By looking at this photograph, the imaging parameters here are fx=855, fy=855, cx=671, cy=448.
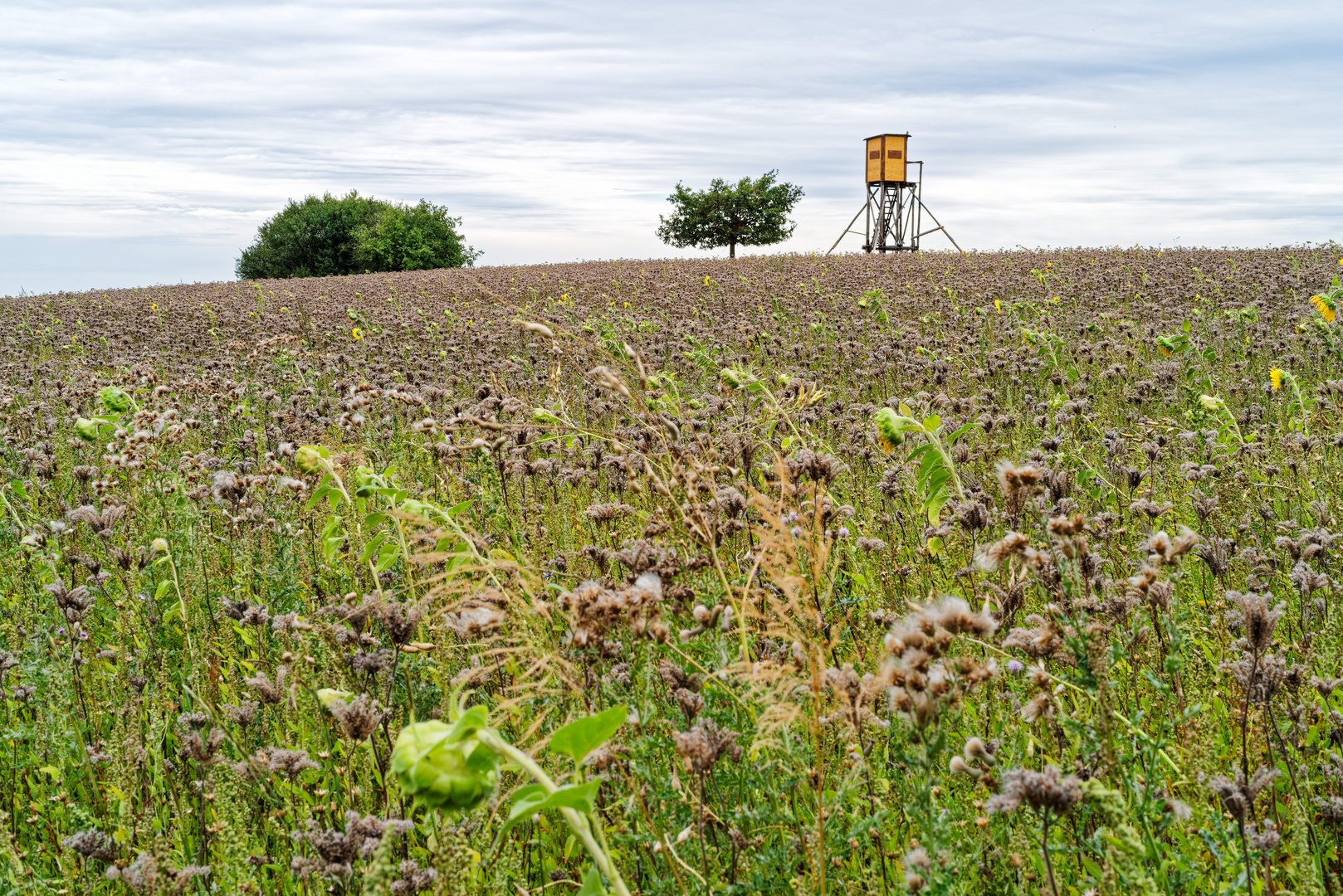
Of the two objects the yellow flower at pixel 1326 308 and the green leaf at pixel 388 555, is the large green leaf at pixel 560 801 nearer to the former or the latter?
the green leaf at pixel 388 555

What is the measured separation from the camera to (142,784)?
281cm

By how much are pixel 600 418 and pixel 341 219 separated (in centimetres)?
Answer: 5860

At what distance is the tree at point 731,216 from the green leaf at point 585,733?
49.0 metres

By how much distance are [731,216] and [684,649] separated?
161 ft

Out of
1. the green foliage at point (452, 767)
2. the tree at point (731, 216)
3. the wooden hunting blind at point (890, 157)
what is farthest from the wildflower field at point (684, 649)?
the tree at point (731, 216)

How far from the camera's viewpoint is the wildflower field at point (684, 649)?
5.67ft

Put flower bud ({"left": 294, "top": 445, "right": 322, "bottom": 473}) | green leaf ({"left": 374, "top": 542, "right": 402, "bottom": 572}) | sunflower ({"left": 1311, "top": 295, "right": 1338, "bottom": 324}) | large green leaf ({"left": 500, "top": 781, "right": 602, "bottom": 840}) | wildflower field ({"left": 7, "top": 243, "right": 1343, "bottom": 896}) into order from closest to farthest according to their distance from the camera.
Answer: large green leaf ({"left": 500, "top": 781, "right": 602, "bottom": 840})
wildflower field ({"left": 7, "top": 243, "right": 1343, "bottom": 896})
flower bud ({"left": 294, "top": 445, "right": 322, "bottom": 473})
green leaf ({"left": 374, "top": 542, "right": 402, "bottom": 572})
sunflower ({"left": 1311, "top": 295, "right": 1338, "bottom": 324})

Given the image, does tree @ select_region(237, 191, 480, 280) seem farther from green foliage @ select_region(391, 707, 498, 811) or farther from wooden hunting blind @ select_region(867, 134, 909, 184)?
green foliage @ select_region(391, 707, 498, 811)

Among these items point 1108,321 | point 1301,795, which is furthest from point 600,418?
point 1108,321

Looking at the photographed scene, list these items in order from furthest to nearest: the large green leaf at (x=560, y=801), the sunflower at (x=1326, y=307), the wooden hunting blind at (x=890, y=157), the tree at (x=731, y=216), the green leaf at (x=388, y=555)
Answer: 1. the tree at (x=731, y=216)
2. the wooden hunting blind at (x=890, y=157)
3. the sunflower at (x=1326, y=307)
4. the green leaf at (x=388, y=555)
5. the large green leaf at (x=560, y=801)

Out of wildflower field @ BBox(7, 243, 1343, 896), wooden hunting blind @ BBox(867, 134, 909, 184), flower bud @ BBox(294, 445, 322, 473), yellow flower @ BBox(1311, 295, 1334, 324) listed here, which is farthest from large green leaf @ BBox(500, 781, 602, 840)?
wooden hunting blind @ BBox(867, 134, 909, 184)

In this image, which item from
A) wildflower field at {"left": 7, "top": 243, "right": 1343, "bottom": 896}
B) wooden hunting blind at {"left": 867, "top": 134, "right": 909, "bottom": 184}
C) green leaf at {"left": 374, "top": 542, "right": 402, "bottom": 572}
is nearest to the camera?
wildflower field at {"left": 7, "top": 243, "right": 1343, "bottom": 896}

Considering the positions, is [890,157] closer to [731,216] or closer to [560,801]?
[731,216]

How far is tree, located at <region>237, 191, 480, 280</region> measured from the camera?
53.1 metres
